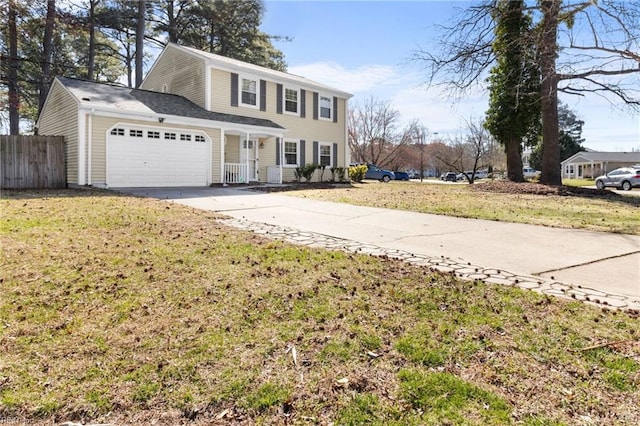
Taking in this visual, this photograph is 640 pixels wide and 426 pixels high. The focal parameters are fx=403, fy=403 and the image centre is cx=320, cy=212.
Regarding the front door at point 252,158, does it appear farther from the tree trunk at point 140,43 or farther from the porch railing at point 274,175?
the tree trunk at point 140,43

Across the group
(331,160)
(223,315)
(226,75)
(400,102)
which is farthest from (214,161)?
(400,102)

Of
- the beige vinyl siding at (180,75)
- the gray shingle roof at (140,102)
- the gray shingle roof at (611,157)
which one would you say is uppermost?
the beige vinyl siding at (180,75)

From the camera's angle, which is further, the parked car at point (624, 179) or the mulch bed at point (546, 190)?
the parked car at point (624, 179)

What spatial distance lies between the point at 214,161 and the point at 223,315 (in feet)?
48.0

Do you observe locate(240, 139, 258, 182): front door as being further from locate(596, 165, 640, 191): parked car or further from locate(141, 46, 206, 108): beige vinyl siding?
locate(596, 165, 640, 191): parked car

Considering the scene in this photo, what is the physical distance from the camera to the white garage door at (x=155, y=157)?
14.4 m

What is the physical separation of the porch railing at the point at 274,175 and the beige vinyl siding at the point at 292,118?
431 millimetres

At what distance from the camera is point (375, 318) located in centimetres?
329

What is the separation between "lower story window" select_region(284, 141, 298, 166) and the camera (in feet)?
70.3

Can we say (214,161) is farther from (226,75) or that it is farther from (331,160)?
(331,160)

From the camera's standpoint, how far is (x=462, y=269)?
15.7 ft

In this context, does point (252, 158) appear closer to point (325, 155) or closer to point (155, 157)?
point (325, 155)

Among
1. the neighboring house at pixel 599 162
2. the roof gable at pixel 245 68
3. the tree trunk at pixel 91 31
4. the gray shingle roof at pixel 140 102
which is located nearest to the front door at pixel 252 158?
the gray shingle roof at pixel 140 102

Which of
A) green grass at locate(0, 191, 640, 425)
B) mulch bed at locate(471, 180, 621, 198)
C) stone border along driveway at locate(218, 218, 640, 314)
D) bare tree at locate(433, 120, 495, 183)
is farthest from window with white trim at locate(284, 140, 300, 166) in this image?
bare tree at locate(433, 120, 495, 183)
